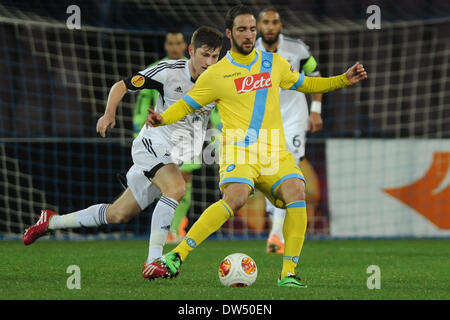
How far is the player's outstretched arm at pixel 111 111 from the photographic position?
5898 mm

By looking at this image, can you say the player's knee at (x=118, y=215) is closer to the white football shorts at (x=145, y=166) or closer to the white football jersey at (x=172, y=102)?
the white football shorts at (x=145, y=166)

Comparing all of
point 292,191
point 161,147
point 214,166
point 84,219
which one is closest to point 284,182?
point 292,191

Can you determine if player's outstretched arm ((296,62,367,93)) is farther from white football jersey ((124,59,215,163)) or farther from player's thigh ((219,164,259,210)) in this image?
white football jersey ((124,59,215,163))

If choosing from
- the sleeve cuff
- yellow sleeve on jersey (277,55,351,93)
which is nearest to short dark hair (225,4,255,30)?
yellow sleeve on jersey (277,55,351,93)

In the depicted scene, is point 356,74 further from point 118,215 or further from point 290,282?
point 118,215

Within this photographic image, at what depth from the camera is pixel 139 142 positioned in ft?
21.2

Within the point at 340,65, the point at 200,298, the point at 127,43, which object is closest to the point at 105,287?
the point at 200,298

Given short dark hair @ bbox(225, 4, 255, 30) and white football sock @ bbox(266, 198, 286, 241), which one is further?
white football sock @ bbox(266, 198, 286, 241)

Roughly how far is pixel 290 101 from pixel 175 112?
10.9 ft

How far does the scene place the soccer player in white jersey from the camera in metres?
6.17

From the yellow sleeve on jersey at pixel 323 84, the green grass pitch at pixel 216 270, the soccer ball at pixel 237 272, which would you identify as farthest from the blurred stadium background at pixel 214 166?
the soccer ball at pixel 237 272

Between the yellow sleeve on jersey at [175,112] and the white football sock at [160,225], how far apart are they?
2.45 ft

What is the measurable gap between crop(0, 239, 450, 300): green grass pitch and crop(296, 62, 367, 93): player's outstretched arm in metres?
1.22

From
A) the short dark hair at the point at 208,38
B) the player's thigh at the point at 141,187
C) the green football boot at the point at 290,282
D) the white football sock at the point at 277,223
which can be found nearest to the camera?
the green football boot at the point at 290,282
